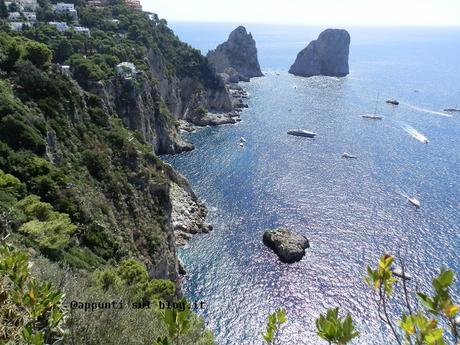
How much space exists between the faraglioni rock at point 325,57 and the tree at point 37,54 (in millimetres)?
154794

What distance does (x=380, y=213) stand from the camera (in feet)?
217

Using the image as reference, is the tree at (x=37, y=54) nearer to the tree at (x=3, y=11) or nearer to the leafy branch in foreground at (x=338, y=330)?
the leafy branch in foreground at (x=338, y=330)

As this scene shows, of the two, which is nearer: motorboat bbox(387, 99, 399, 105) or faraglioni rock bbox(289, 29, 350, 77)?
motorboat bbox(387, 99, 399, 105)

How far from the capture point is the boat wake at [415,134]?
10177cm

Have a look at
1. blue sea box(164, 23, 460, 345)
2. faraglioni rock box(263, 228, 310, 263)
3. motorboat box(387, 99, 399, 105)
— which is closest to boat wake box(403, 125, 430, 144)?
blue sea box(164, 23, 460, 345)

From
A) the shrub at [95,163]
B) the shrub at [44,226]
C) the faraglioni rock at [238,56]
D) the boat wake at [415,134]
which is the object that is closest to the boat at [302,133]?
the boat wake at [415,134]

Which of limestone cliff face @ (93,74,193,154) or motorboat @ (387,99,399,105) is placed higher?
limestone cliff face @ (93,74,193,154)

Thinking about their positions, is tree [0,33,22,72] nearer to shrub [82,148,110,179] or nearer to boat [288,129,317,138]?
shrub [82,148,110,179]

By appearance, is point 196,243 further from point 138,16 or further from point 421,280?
point 138,16

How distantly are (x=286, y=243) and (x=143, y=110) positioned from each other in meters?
43.9

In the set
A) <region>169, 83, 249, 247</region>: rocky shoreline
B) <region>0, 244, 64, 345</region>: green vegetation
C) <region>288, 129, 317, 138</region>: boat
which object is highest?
<region>0, 244, 64, 345</region>: green vegetation

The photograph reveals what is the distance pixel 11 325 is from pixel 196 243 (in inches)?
1881

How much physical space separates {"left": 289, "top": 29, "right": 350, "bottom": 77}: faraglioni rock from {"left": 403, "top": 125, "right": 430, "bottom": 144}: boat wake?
87.8m

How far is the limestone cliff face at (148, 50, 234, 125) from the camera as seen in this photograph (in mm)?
114938
